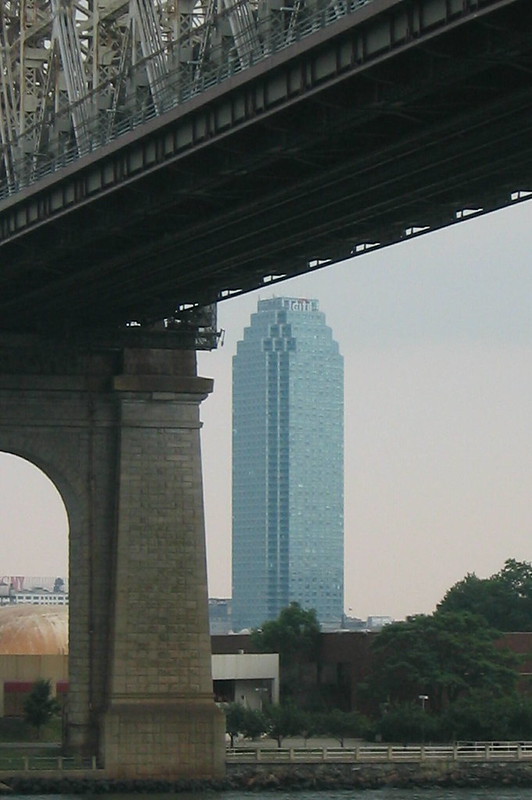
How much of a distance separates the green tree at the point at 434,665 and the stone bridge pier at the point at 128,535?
993 inches

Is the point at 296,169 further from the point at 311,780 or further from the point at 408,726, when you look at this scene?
the point at 408,726

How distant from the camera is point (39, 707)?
290 ft

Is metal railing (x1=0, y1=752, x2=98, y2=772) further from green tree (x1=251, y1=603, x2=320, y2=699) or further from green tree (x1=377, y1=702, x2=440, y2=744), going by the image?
green tree (x1=251, y1=603, x2=320, y2=699)

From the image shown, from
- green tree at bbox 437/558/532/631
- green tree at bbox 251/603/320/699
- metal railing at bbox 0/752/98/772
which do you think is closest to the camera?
metal railing at bbox 0/752/98/772

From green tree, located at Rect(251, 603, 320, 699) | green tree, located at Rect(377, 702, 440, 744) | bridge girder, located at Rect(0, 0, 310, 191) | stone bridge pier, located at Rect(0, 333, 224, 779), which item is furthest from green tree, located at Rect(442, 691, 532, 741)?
bridge girder, located at Rect(0, 0, 310, 191)

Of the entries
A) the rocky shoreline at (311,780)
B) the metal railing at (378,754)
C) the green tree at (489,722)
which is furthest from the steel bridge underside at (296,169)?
the green tree at (489,722)

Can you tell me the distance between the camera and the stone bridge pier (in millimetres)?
71938

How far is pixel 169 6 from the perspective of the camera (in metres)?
57.0

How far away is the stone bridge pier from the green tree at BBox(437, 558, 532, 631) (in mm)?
57389

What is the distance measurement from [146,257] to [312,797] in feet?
55.8

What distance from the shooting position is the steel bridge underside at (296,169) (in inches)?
1667

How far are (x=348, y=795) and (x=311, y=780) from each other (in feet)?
8.12

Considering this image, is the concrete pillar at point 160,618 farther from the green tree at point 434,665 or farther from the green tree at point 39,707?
the green tree at point 434,665

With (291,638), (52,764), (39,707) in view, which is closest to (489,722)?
(39,707)
